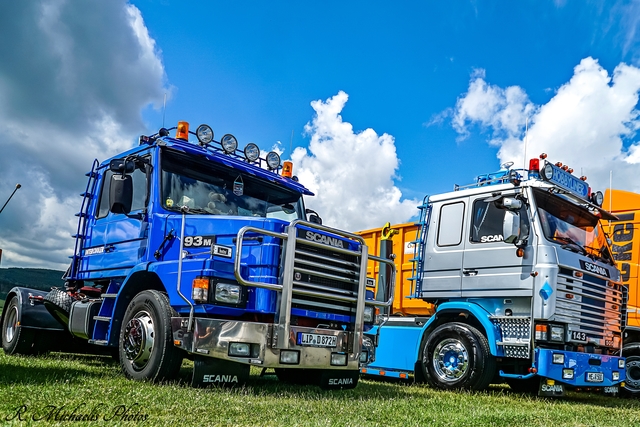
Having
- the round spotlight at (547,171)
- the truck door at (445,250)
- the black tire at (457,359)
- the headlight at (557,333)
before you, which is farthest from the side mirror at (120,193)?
the headlight at (557,333)

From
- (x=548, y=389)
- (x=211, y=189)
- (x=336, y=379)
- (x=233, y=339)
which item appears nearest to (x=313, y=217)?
(x=211, y=189)

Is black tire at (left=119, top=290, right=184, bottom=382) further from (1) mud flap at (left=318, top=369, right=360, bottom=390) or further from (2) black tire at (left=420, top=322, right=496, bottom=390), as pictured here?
(2) black tire at (left=420, top=322, right=496, bottom=390)

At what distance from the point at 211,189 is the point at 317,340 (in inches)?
103

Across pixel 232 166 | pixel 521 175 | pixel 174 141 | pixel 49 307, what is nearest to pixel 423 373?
pixel 521 175

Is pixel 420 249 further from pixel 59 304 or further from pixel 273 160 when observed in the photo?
pixel 59 304

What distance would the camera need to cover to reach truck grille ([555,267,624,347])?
28.2 feet

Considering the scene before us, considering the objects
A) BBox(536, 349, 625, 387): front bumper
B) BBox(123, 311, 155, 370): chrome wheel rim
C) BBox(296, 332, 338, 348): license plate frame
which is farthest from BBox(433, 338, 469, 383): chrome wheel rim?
BBox(123, 311, 155, 370): chrome wheel rim

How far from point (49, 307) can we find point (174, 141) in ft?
12.2

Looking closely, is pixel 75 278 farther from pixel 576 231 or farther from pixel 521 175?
pixel 576 231

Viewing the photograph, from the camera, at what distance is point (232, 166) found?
27.1 ft

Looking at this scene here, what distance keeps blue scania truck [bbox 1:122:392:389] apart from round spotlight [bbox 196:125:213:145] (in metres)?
0.02

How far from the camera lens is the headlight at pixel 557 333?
27.9 ft

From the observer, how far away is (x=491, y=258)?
30.2ft

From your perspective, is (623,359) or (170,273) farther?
(623,359)
